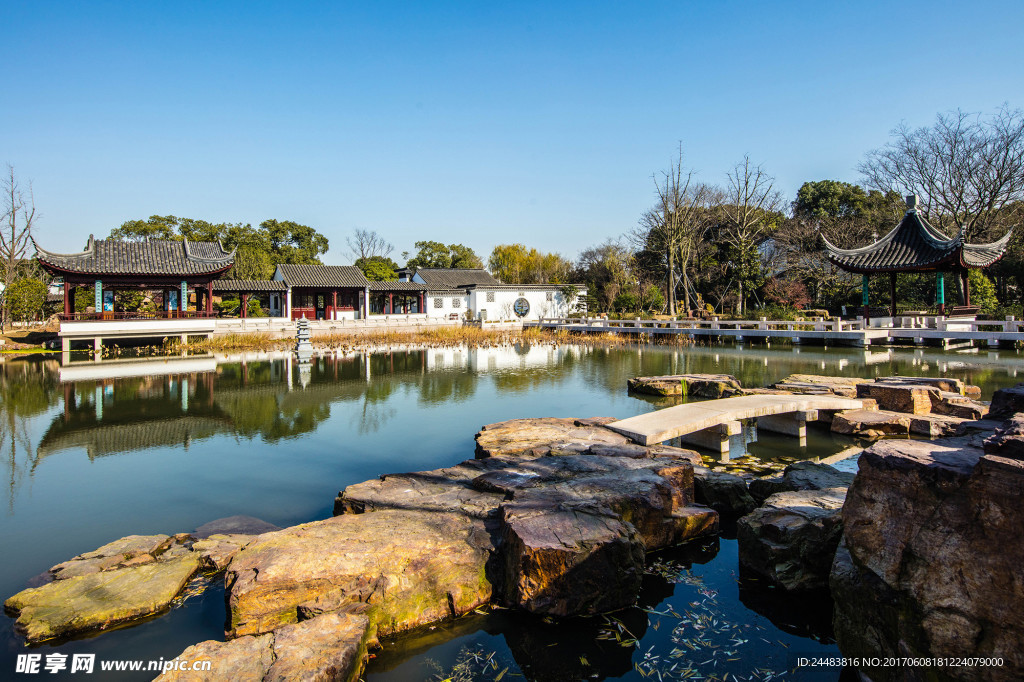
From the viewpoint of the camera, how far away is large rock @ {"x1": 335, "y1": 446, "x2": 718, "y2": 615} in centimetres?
→ 391

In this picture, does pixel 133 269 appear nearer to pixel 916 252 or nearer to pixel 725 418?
pixel 725 418

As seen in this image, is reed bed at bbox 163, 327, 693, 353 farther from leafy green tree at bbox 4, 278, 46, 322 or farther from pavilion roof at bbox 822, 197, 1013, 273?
leafy green tree at bbox 4, 278, 46, 322

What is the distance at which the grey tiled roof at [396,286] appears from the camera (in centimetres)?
3769

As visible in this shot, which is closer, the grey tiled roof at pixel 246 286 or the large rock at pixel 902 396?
the large rock at pixel 902 396

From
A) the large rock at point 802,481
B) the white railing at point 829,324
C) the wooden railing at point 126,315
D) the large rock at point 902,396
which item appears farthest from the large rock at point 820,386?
the wooden railing at point 126,315

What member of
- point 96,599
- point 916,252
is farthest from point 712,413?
point 916,252

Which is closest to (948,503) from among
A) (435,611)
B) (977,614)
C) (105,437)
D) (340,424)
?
(977,614)

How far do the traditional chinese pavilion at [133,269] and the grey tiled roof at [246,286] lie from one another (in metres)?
3.68

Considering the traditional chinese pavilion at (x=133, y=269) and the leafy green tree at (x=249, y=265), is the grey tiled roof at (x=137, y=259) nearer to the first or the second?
the traditional chinese pavilion at (x=133, y=269)

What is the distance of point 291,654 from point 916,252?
2578 centimetres

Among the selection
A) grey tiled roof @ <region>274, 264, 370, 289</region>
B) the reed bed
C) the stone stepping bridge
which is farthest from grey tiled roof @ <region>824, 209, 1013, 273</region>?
grey tiled roof @ <region>274, 264, 370, 289</region>

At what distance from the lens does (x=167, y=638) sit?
3.79 metres

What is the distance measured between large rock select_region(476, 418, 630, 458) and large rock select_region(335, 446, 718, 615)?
0.41 m

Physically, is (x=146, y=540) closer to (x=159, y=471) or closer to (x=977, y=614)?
(x=159, y=471)
